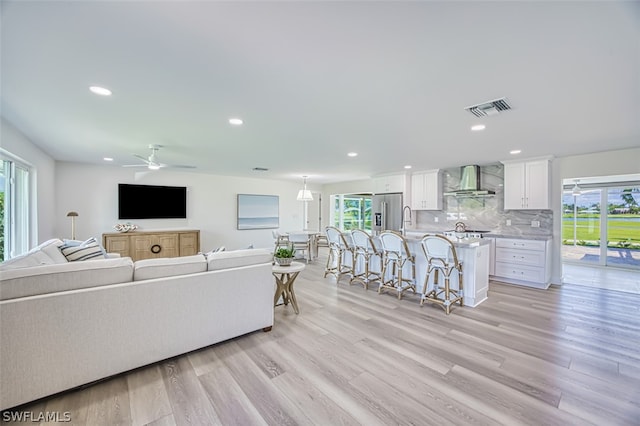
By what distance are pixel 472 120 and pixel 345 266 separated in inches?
133

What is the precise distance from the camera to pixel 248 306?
8.71 feet

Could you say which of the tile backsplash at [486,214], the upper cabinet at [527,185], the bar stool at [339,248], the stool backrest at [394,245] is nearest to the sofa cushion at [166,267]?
the stool backrest at [394,245]

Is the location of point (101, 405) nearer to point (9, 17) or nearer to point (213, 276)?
point (213, 276)

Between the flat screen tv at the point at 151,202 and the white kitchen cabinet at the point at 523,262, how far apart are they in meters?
7.36

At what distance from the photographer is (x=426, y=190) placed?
248 inches

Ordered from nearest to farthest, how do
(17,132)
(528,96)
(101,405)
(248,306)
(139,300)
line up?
(101,405) → (139,300) → (528,96) → (248,306) → (17,132)

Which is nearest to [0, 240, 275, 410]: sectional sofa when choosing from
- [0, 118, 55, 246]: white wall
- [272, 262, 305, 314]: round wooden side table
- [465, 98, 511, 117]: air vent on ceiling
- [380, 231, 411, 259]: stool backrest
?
[272, 262, 305, 314]: round wooden side table

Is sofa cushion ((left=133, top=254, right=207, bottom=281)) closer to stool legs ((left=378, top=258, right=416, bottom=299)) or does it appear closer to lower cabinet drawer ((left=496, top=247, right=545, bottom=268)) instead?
stool legs ((left=378, top=258, right=416, bottom=299))

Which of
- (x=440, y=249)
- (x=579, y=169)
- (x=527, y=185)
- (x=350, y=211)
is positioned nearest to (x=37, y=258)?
(x=440, y=249)

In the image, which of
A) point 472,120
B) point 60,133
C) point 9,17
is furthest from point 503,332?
point 60,133

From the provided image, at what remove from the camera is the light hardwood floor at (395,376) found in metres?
1.67

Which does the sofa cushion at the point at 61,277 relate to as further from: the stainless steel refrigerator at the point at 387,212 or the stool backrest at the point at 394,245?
the stainless steel refrigerator at the point at 387,212


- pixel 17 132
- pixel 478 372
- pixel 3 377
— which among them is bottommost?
pixel 478 372

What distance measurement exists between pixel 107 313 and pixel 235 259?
1.04 meters
